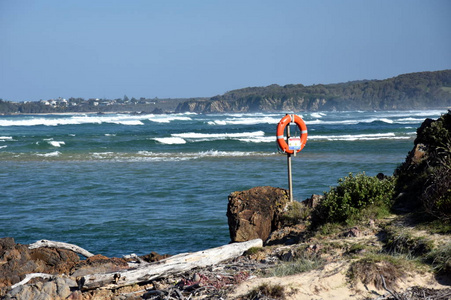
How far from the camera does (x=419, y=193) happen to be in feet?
27.1

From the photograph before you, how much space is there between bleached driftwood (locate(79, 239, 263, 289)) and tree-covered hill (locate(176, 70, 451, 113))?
127m

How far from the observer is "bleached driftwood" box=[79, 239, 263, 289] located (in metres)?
6.52

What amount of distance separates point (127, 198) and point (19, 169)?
9216mm

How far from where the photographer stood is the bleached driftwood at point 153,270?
6.52 metres

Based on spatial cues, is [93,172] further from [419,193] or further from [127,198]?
[419,193]

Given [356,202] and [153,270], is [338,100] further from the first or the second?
[153,270]

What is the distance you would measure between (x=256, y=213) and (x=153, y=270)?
3.02 meters

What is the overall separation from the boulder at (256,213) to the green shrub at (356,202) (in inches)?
46.0

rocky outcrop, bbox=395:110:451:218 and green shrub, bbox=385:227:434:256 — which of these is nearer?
green shrub, bbox=385:227:434:256

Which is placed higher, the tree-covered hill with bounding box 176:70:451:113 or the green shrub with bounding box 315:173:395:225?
the tree-covered hill with bounding box 176:70:451:113

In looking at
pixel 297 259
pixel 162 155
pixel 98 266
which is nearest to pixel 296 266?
pixel 297 259

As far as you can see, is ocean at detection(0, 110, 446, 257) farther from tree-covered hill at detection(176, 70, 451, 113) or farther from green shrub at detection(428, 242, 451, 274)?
tree-covered hill at detection(176, 70, 451, 113)

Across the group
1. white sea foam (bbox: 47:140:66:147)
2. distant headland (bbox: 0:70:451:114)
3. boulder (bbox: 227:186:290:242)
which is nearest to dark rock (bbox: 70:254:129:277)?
boulder (bbox: 227:186:290:242)

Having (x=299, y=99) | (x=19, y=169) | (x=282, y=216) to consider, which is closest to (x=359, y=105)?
(x=299, y=99)
